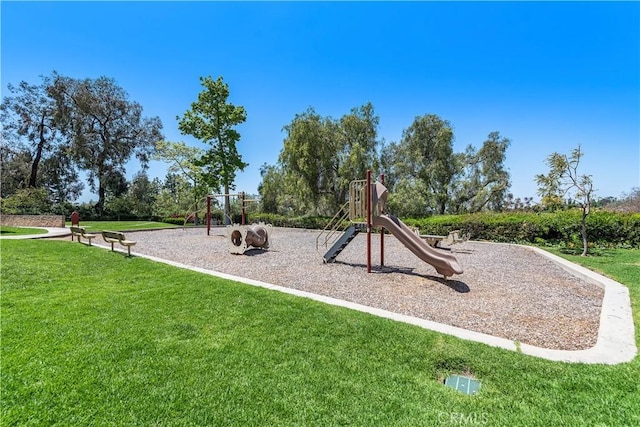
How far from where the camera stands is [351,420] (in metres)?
2.41

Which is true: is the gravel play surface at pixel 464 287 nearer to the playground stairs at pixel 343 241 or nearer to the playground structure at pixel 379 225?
the playground stairs at pixel 343 241

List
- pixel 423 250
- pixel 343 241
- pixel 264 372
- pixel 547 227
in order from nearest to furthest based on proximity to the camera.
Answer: pixel 264 372, pixel 423 250, pixel 343 241, pixel 547 227

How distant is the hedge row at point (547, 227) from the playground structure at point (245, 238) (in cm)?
985

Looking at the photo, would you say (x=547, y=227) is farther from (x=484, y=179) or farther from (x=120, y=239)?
(x=120, y=239)

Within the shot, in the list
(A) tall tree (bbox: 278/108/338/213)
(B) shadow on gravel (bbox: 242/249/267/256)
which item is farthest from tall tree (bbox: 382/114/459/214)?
(B) shadow on gravel (bbox: 242/249/267/256)

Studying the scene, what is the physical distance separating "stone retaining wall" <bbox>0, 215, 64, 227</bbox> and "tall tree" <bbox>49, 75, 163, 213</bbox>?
11.3m

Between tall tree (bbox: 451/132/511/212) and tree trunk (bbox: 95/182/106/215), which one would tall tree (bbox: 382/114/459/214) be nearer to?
tall tree (bbox: 451/132/511/212)

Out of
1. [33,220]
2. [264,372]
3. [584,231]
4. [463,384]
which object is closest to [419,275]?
[463,384]

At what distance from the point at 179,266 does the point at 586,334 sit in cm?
810

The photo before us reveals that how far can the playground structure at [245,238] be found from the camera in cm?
1034

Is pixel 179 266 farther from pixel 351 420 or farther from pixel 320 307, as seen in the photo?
pixel 351 420

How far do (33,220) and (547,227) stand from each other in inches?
1087

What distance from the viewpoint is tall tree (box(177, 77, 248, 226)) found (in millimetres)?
25078

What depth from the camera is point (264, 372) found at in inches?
120
